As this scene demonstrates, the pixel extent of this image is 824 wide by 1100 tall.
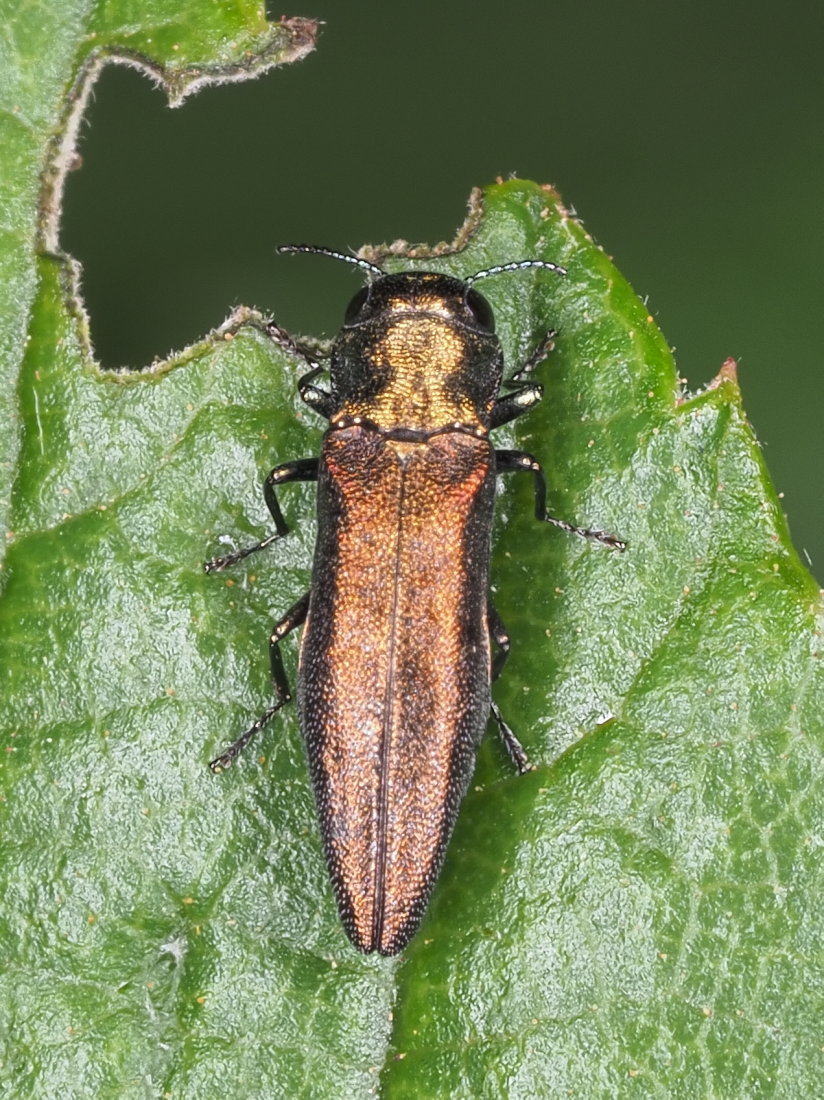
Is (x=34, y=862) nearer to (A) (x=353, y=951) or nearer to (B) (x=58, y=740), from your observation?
(B) (x=58, y=740)

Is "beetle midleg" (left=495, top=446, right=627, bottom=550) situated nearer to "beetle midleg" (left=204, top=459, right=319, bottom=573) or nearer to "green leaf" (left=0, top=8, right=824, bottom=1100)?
"green leaf" (left=0, top=8, right=824, bottom=1100)

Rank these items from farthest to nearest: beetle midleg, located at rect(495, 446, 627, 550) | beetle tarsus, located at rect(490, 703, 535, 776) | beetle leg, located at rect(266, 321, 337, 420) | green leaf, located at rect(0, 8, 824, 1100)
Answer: beetle leg, located at rect(266, 321, 337, 420)
beetle midleg, located at rect(495, 446, 627, 550)
beetle tarsus, located at rect(490, 703, 535, 776)
green leaf, located at rect(0, 8, 824, 1100)

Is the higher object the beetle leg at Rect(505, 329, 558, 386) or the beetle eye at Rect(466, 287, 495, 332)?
the beetle eye at Rect(466, 287, 495, 332)

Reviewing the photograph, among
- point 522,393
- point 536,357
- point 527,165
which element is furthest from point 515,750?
point 527,165

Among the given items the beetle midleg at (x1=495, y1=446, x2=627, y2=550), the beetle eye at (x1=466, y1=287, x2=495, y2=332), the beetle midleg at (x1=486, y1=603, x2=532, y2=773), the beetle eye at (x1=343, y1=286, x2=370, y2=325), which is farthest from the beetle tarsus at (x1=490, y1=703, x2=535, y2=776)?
the beetle eye at (x1=343, y1=286, x2=370, y2=325)

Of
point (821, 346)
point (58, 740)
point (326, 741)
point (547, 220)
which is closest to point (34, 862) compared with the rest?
point (58, 740)
